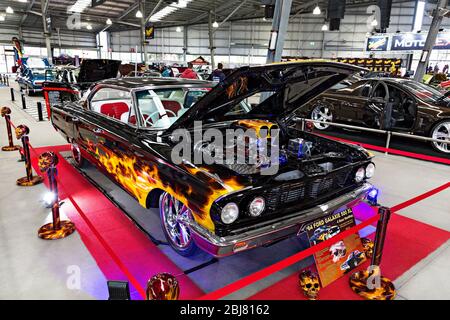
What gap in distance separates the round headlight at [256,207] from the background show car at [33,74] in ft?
47.0

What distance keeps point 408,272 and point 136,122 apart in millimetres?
2705

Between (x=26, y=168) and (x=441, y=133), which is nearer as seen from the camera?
(x=26, y=168)

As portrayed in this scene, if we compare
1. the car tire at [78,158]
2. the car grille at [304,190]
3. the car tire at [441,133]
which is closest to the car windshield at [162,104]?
the car grille at [304,190]

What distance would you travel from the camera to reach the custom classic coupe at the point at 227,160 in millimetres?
2121

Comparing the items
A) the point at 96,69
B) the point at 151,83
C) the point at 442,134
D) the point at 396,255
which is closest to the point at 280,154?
the point at 396,255

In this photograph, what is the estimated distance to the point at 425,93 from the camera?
6461 mm

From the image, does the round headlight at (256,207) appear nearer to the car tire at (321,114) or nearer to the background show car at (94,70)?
the car tire at (321,114)

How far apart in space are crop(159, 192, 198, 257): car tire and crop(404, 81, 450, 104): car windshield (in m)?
5.84

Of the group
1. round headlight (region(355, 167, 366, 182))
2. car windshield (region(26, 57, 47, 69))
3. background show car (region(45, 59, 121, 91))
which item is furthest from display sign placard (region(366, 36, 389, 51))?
round headlight (region(355, 167, 366, 182))

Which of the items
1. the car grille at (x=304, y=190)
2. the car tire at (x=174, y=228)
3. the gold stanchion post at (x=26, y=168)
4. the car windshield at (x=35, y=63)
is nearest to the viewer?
the car grille at (x=304, y=190)

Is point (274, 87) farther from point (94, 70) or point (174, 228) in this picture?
point (94, 70)

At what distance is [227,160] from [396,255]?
5.70ft

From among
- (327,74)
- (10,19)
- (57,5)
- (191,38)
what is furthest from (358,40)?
(10,19)
